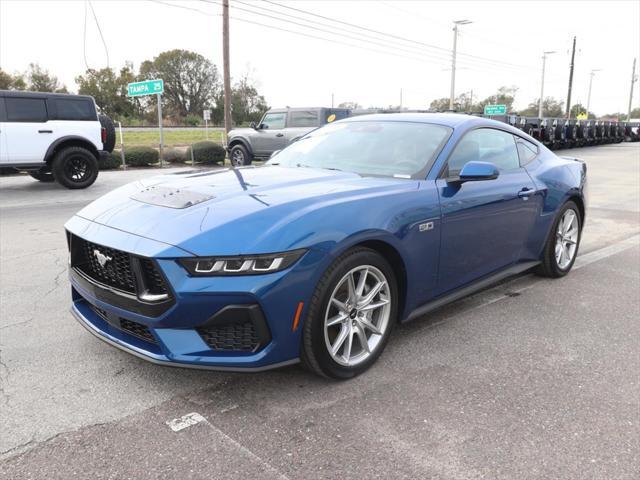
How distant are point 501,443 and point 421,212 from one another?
137 cm

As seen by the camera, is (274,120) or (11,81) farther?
(11,81)

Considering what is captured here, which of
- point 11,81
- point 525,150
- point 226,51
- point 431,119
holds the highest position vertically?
point 11,81

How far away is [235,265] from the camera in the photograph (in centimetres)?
246

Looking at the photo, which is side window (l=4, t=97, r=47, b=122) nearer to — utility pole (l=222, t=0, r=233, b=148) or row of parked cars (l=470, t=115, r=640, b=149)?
utility pole (l=222, t=0, r=233, b=148)

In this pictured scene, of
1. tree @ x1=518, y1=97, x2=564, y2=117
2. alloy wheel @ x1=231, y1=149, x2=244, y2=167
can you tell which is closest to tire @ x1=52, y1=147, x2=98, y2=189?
alloy wheel @ x1=231, y1=149, x2=244, y2=167

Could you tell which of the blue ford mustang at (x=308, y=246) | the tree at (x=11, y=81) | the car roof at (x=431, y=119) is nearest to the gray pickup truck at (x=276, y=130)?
the car roof at (x=431, y=119)

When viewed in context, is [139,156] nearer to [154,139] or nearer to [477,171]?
[477,171]

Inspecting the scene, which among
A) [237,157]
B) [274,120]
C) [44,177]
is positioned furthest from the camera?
[237,157]

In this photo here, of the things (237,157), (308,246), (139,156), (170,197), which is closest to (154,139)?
(139,156)

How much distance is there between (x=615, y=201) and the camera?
34.3 ft

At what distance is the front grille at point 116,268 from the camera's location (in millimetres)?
2535

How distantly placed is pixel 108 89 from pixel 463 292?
7200 centimetres

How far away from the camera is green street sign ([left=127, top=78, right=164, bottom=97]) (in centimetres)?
1906

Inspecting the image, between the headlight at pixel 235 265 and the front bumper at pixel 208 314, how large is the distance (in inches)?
1.0
